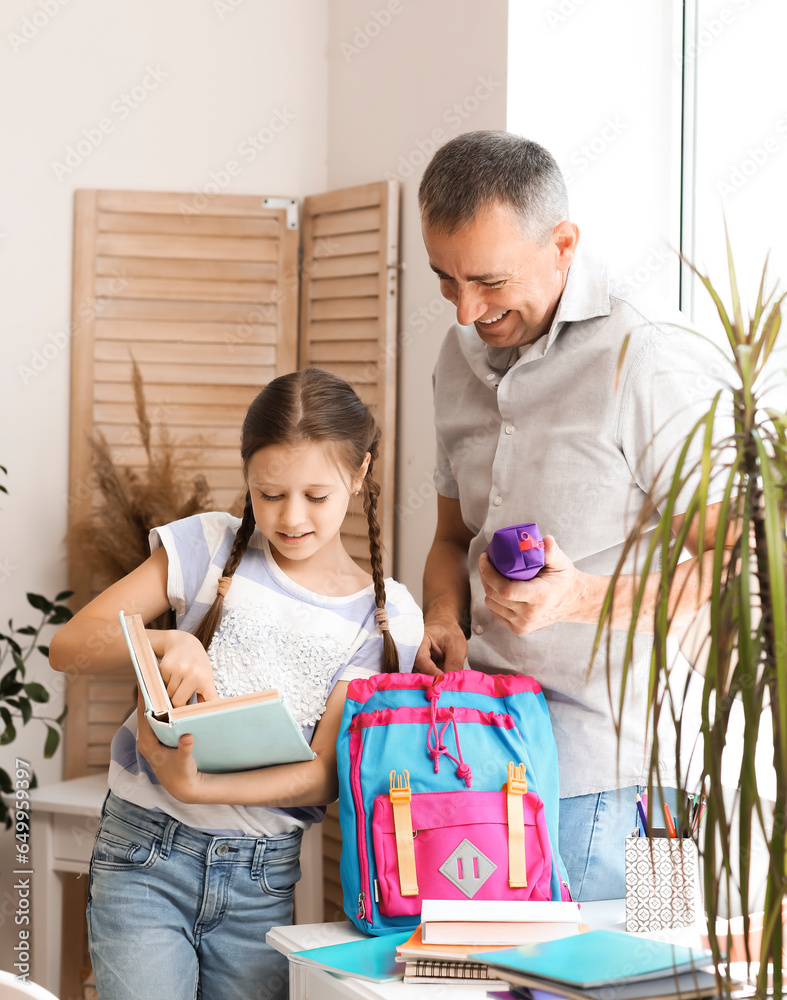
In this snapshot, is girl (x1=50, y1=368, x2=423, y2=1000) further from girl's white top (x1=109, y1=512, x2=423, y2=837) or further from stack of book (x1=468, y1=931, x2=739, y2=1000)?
stack of book (x1=468, y1=931, x2=739, y2=1000)

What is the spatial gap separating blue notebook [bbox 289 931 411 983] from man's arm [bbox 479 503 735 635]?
41 cm

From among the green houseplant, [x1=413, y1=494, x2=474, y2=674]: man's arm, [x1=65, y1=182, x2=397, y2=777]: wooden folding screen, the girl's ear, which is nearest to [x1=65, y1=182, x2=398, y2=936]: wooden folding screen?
[x1=65, y1=182, x2=397, y2=777]: wooden folding screen

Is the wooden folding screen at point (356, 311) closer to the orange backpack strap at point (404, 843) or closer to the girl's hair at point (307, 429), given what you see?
the girl's hair at point (307, 429)

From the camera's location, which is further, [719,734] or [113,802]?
[113,802]

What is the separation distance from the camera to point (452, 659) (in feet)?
4.84

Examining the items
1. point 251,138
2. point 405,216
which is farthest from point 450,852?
point 251,138

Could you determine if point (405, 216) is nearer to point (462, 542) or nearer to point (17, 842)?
point (462, 542)

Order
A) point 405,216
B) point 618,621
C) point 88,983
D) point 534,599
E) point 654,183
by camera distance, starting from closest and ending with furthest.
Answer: point 534,599
point 618,621
point 654,183
point 405,216
point 88,983

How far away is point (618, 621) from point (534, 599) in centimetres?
17

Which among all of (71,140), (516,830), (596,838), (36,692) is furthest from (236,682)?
(71,140)

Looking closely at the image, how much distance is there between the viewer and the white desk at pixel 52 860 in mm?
2322

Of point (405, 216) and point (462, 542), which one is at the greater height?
point (405, 216)

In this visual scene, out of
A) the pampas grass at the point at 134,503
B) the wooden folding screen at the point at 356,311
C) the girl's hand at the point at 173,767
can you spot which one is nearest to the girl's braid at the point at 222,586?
the girl's hand at the point at 173,767

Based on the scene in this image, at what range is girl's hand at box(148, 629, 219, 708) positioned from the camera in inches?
48.8
